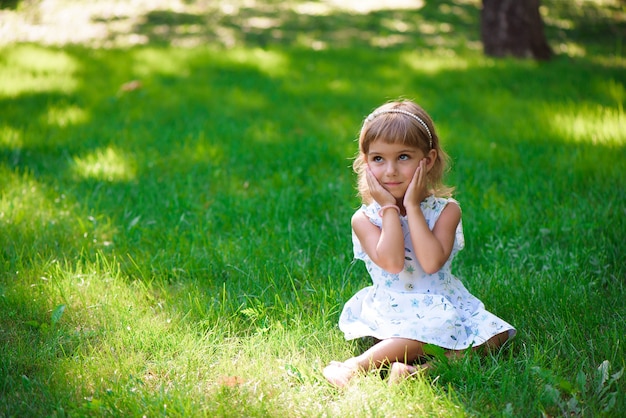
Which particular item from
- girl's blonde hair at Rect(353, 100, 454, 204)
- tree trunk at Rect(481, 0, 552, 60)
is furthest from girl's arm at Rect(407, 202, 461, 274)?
tree trunk at Rect(481, 0, 552, 60)

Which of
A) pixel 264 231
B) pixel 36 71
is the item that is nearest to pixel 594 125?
pixel 264 231

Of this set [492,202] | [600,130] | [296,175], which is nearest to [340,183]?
[296,175]

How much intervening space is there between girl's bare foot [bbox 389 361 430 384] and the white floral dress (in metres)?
0.12

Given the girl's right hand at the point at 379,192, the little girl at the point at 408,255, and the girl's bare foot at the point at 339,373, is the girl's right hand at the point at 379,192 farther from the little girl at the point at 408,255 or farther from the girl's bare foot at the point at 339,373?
the girl's bare foot at the point at 339,373

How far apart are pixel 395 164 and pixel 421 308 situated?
0.59m

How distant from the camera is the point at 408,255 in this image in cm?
280

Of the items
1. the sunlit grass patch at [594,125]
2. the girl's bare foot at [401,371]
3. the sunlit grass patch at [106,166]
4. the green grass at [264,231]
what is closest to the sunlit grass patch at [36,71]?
the green grass at [264,231]

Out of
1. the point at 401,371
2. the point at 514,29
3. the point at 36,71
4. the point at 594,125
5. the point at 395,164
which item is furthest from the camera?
the point at 514,29

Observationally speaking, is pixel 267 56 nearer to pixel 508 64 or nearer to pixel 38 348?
pixel 508 64

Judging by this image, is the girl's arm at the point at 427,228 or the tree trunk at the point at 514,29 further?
the tree trunk at the point at 514,29

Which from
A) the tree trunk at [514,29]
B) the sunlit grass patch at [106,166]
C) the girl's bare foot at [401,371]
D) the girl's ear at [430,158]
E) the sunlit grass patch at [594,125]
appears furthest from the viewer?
the tree trunk at [514,29]

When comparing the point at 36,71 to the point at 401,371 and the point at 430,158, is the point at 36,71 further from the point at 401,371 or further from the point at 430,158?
the point at 401,371

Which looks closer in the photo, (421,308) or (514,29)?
(421,308)

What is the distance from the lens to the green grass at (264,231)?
2.52 meters
